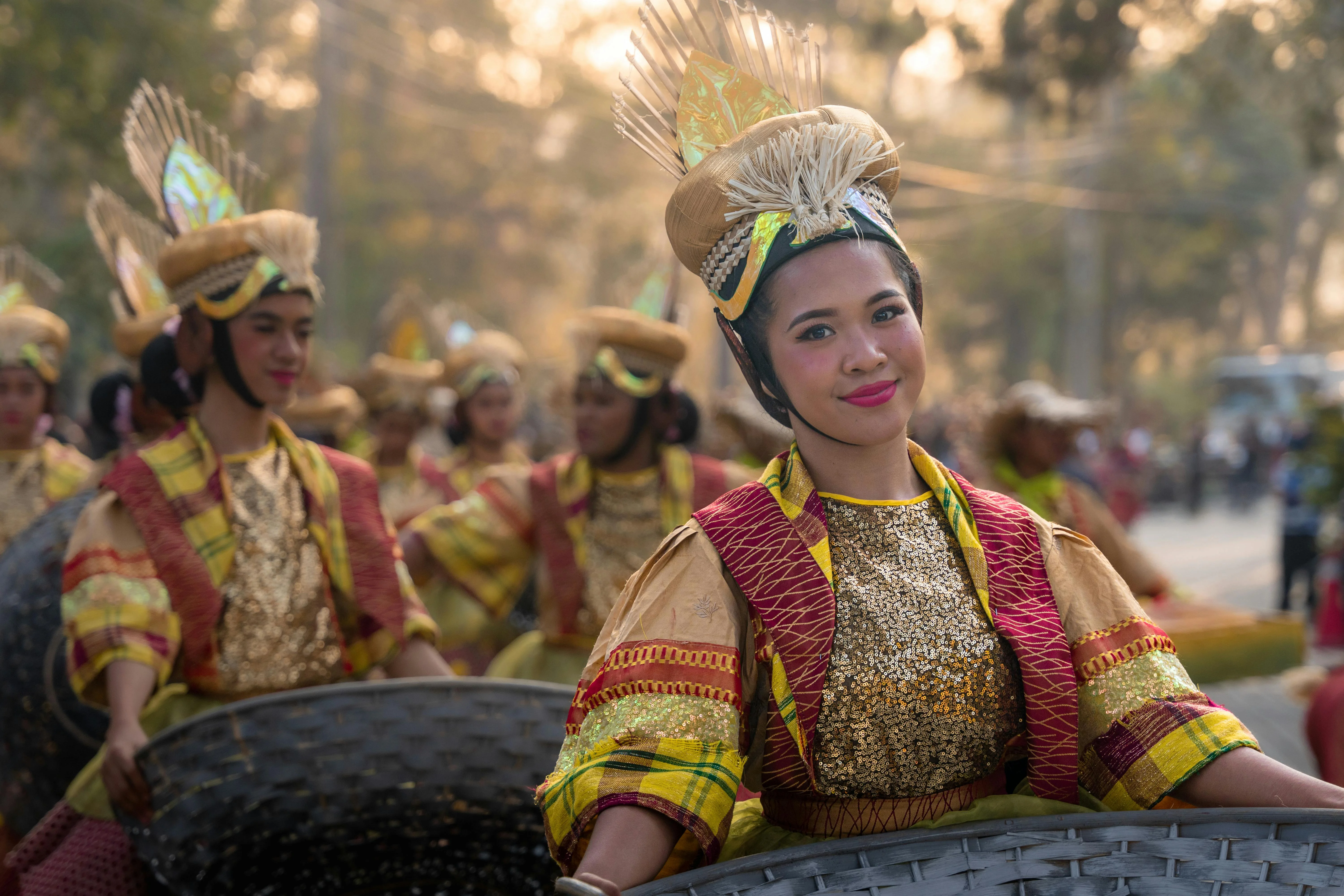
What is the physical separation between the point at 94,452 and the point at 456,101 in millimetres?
24708

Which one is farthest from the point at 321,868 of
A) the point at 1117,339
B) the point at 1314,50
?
the point at 1117,339

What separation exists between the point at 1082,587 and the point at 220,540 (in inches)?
82.0

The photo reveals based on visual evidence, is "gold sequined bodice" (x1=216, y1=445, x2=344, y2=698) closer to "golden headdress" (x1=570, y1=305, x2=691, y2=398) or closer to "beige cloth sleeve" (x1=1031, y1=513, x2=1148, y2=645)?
"golden headdress" (x1=570, y1=305, x2=691, y2=398)

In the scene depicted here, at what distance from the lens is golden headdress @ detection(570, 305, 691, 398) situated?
185 inches

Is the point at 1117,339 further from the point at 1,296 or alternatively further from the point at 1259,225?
the point at 1,296

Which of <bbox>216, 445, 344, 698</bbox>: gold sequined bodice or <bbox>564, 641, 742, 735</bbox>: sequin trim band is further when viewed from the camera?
<bbox>216, 445, 344, 698</bbox>: gold sequined bodice

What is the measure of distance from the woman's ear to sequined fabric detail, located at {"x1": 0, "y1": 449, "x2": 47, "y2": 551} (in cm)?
319

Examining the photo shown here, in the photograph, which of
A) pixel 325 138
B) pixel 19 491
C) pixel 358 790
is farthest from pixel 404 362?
pixel 325 138

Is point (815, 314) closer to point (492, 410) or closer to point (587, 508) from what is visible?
point (587, 508)

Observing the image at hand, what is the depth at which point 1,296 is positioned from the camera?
635 cm

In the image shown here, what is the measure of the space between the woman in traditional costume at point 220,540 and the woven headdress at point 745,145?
4.88 ft

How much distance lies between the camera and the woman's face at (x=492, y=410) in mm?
7578

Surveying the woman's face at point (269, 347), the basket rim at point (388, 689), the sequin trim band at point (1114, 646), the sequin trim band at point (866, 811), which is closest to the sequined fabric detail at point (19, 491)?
the woman's face at point (269, 347)

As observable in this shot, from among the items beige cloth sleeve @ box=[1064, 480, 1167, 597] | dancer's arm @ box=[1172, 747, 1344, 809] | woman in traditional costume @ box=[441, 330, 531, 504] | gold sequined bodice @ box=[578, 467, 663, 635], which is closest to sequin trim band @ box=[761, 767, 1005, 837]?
dancer's arm @ box=[1172, 747, 1344, 809]
